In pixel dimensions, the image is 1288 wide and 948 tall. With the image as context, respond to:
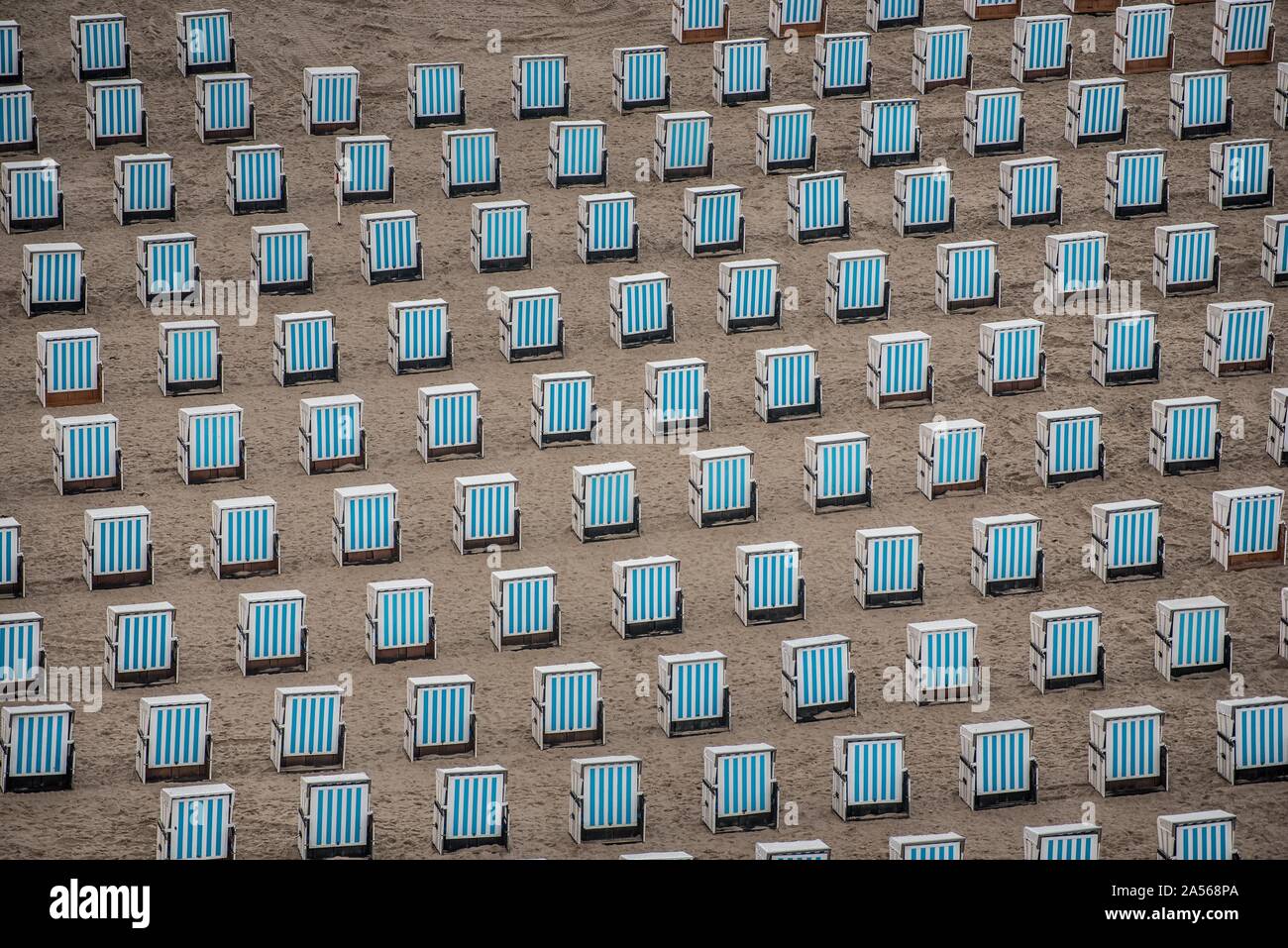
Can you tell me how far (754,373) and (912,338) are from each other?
2371 mm

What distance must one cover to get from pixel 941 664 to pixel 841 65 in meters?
14.2

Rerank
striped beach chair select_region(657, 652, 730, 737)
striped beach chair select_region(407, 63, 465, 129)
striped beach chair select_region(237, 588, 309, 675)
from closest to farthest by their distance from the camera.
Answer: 1. striped beach chair select_region(657, 652, 730, 737)
2. striped beach chair select_region(237, 588, 309, 675)
3. striped beach chair select_region(407, 63, 465, 129)

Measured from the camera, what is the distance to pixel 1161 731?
32.6m

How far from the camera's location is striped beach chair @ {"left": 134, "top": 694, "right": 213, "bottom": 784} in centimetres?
3155

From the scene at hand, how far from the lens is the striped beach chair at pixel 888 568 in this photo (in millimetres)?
34875

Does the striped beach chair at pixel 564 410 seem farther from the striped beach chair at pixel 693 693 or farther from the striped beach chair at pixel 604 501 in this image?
the striped beach chair at pixel 693 693

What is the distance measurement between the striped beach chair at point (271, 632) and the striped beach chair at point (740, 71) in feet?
46.9

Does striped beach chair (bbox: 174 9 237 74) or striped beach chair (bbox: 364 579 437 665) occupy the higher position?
striped beach chair (bbox: 174 9 237 74)

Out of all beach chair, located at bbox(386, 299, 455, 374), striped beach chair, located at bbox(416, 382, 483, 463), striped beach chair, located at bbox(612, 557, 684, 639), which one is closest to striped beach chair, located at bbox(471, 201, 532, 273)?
beach chair, located at bbox(386, 299, 455, 374)

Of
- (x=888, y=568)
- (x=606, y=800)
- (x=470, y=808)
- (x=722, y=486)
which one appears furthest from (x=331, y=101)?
(x=606, y=800)

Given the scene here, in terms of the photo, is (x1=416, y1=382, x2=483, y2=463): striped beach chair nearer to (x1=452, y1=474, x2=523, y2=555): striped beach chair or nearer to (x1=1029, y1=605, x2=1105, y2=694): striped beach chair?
(x1=452, y1=474, x2=523, y2=555): striped beach chair

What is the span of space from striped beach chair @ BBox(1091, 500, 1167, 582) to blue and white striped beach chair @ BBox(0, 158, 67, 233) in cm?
1661

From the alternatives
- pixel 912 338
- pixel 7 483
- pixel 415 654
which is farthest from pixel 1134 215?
pixel 7 483

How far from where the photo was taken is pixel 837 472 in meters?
36.5
